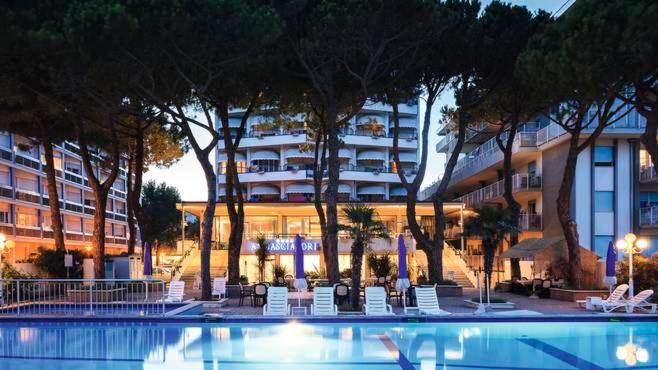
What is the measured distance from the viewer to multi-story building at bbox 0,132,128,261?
1654 inches

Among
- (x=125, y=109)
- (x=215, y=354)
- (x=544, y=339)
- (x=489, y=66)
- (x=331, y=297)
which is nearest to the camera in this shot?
(x=215, y=354)

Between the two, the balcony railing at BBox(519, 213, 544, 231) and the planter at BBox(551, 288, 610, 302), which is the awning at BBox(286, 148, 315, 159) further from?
the planter at BBox(551, 288, 610, 302)

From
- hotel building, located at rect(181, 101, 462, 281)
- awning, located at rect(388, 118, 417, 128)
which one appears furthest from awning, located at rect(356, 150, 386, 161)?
awning, located at rect(388, 118, 417, 128)

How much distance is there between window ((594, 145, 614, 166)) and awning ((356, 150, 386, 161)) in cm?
3018

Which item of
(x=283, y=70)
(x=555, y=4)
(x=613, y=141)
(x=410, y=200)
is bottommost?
(x=410, y=200)

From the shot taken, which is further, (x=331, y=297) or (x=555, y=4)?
(x=555, y=4)

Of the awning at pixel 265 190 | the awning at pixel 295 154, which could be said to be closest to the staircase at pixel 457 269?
the awning at pixel 295 154

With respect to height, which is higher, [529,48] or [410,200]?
[529,48]

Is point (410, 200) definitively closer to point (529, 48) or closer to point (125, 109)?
point (529, 48)

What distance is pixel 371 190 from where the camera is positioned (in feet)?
193

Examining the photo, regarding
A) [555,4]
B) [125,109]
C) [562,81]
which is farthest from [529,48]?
[125,109]

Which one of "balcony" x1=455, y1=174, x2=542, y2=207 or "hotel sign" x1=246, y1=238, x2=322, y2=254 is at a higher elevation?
"balcony" x1=455, y1=174, x2=542, y2=207

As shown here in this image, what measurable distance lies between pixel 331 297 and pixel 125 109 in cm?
1000

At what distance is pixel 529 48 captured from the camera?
63.5ft
